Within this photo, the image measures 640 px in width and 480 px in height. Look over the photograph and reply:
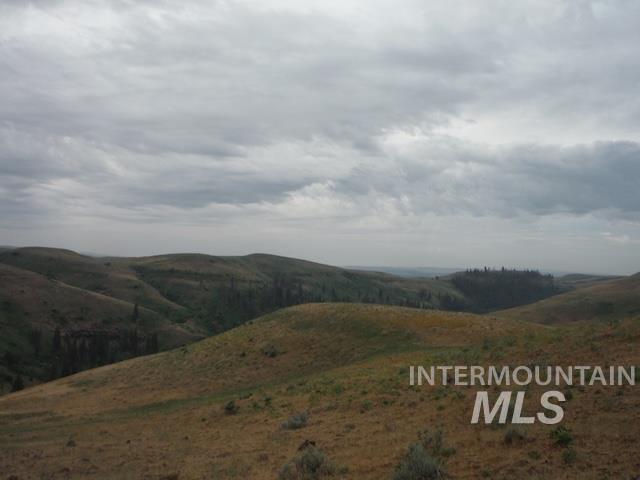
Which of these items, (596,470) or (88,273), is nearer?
(596,470)

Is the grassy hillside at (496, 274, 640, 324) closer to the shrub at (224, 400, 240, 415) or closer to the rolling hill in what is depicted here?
the rolling hill

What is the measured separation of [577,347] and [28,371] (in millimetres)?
101933

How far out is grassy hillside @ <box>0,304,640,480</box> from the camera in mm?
12680

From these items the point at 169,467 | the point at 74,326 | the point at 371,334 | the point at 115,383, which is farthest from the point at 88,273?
the point at 169,467

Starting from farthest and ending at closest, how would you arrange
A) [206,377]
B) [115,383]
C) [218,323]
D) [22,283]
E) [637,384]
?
[218,323]
[22,283]
[115,383]
[206,377]
[637,384]

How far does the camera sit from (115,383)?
142 feet

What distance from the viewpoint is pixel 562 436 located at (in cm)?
1183

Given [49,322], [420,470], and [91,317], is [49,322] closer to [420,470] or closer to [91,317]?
[91,317]

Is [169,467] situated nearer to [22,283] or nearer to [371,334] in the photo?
[371,334]

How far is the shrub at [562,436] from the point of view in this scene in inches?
463

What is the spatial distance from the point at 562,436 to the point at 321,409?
39.9 feet

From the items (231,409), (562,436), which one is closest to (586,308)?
(231,409)

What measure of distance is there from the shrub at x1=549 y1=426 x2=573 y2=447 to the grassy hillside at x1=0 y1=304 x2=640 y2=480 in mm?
257

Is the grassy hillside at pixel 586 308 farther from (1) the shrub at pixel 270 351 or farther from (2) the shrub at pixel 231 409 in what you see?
(2) the shrub at pixel 231 409
